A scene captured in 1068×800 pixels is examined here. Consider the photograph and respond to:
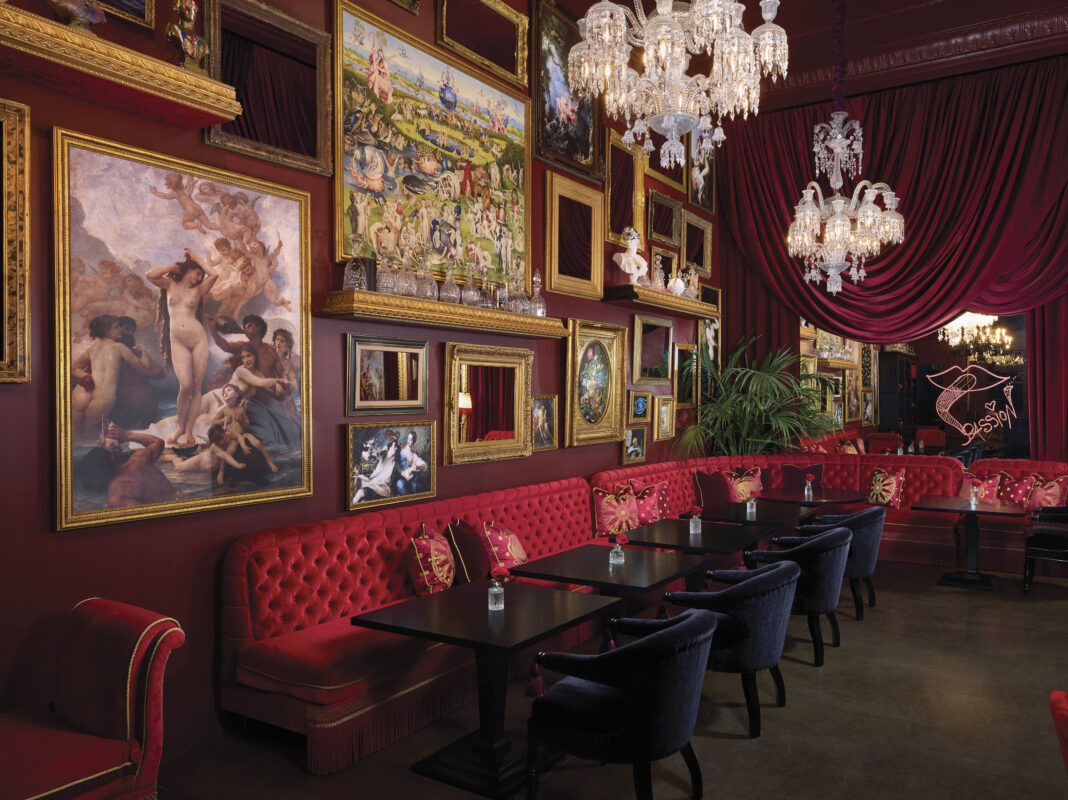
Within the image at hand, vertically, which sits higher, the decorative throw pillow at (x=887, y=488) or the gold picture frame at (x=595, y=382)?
the gold picture frame at (x=595, y=382)

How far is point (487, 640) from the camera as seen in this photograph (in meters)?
3.02

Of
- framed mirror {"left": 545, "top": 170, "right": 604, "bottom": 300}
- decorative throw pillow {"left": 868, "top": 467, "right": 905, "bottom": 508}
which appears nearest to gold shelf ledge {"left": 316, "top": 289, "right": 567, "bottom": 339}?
framed mirror {"left": 545, "top": 170, "right": 604, "bottom": 300}

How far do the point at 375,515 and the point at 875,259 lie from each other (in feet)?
19.5

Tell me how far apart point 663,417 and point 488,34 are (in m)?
3.92

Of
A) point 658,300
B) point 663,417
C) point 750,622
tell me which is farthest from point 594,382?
point 750,622

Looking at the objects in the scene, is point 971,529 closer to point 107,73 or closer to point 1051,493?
point 1051,493

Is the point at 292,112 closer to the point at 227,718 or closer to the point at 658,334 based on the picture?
the point at 227,718

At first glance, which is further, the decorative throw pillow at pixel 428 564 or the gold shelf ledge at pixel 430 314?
the decorative throw pillow at pixel 428 564

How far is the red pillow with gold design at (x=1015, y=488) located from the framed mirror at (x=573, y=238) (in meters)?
4.52

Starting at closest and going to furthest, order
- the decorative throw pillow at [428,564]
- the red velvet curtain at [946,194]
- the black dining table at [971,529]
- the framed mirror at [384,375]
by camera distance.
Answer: the decorative throw pillow at [428,564], the framed mirror at [384,375], the black dining table at [971,529], the red velvet curtain at [946,194]

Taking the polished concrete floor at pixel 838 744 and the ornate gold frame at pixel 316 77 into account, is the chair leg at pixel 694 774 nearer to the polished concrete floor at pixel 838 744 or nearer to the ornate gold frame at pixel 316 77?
the polished concrete floor at pixel 838 744

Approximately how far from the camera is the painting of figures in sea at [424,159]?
4379 millimetres

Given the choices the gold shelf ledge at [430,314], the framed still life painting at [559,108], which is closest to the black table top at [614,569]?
the gold shelf ledge at [430,314]

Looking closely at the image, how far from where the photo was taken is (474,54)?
5207 mm
